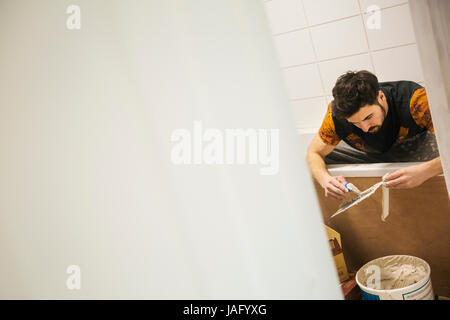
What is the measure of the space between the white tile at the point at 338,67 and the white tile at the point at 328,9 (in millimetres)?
146

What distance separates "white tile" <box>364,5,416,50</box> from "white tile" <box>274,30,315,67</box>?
0.21 m

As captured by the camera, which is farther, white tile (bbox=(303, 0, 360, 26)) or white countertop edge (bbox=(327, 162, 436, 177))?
white tile (bbox=(303, 0, 360, 26))

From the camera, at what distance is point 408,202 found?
111cm

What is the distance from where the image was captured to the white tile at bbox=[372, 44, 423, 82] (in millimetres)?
1209

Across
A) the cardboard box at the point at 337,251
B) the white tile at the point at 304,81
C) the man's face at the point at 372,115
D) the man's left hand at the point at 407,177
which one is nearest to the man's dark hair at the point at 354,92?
the man's face at the point at 372,115

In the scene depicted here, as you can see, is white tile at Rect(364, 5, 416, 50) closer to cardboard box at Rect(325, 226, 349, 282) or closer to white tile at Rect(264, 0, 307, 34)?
white tile at Rect(264, 0, 307, 34)

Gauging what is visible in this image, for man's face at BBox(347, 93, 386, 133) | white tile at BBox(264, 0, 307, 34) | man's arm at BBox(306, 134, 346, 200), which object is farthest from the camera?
white tile at BBox(264, 0, 307, 34)

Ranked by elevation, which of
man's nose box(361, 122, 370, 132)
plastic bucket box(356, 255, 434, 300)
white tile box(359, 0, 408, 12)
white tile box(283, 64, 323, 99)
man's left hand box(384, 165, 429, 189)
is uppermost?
white tile box(359, 0, 408, 12)

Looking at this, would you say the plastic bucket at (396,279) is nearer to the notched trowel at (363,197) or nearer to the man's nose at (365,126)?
the notched trowel at (363,197)

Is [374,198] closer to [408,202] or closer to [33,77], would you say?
[408,202]

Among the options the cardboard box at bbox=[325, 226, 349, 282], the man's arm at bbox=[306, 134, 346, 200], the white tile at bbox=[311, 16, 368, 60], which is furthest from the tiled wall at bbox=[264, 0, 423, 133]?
the cardboard box at bbox=[325, 226, 349, 282]

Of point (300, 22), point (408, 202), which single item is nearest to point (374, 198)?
point (408, 202)

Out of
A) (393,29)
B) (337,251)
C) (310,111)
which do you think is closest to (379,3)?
(393,29)

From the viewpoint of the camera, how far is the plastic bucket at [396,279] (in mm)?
1004
